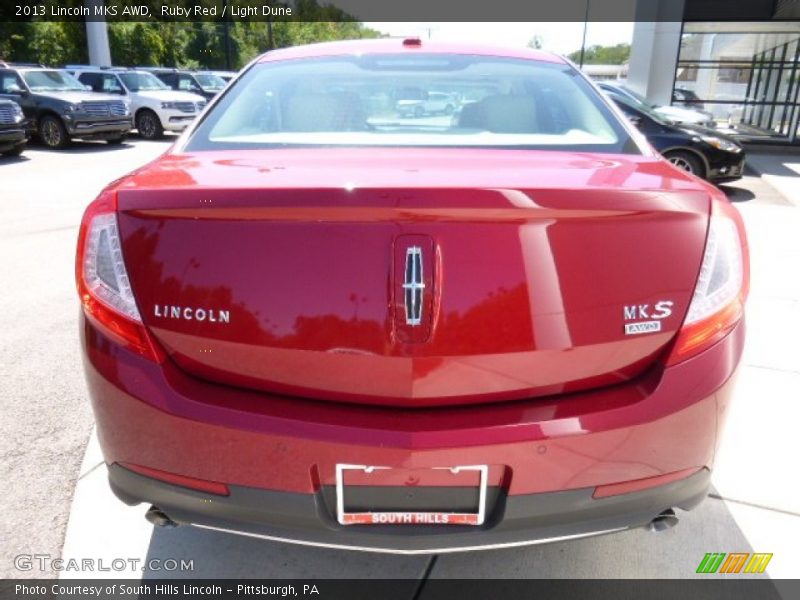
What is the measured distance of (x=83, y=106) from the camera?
14.4 meters

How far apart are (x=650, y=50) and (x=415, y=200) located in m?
16.6

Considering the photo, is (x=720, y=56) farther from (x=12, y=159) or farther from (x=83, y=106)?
(x=12, y=159)

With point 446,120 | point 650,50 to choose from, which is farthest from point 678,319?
point 650,50

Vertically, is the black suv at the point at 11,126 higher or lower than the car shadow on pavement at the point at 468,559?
higher

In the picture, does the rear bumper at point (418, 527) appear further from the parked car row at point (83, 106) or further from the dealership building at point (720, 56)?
the dealership building at point (720, 56)

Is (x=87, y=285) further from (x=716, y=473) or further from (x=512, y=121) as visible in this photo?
(x=716, y=473)

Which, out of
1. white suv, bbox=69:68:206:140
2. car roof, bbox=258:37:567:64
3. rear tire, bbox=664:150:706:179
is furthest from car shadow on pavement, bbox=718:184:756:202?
white suv, bbox=69:68:206:140

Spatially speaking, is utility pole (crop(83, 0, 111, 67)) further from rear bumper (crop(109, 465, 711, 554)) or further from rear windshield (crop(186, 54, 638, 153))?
rear bumper (crop(109, 465, 711, 554))

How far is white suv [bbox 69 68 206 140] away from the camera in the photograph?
16.8 meters

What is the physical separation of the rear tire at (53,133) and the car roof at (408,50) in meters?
13.8

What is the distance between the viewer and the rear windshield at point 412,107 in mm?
2084
